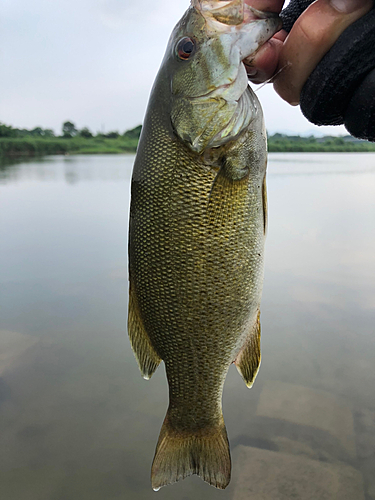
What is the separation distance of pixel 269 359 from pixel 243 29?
4.69 m

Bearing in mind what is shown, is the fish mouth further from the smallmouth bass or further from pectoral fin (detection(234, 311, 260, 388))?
pectoral fin (detection(234, 311, 260, 388))

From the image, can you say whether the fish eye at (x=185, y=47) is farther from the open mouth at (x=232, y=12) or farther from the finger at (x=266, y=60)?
the finger at (x=266, y=60)

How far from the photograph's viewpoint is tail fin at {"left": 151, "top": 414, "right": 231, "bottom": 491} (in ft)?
5.91

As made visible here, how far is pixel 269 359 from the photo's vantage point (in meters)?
5.36

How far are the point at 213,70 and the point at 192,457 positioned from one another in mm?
1763

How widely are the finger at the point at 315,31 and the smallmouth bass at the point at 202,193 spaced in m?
0.13

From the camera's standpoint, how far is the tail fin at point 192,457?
1.80 meters

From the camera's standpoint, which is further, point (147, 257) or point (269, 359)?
point (269, 359)

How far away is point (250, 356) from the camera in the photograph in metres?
1.84

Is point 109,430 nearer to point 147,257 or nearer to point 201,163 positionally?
point 147,257

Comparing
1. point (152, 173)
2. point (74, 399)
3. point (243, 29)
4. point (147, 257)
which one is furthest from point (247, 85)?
point (74, 399)

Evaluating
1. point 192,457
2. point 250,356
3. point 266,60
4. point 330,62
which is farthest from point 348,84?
point 192,457

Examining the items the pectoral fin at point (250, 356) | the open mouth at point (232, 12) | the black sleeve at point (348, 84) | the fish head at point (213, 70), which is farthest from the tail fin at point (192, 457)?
the open mouth at point (232, 12)

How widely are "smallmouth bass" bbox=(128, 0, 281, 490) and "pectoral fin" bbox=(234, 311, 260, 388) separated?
0.07m
